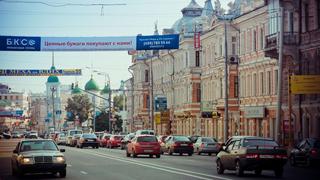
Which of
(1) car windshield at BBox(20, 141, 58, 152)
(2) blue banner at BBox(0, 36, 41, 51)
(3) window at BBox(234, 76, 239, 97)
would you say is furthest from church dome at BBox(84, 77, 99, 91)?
(1) car windshield at BBox(20, 141, 58, 152)

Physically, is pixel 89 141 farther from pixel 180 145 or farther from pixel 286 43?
pixel 286 43

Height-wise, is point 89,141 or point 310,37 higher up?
point 310,37

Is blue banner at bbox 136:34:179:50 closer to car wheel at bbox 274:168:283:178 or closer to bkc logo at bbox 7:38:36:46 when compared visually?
bkc logo at bbox 7:38:36:46

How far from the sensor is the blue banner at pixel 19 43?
41531mm

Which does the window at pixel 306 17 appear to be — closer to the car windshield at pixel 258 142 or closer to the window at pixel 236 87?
the window at pixel 236 87

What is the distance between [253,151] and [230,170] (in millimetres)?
2651

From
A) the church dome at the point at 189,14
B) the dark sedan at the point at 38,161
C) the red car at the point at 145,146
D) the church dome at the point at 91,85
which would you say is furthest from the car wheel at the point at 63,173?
the church dome at the point at 91,85

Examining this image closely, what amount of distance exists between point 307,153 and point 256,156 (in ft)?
31.3

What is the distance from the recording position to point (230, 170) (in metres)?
26.3

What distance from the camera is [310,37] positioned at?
4697 centimetres

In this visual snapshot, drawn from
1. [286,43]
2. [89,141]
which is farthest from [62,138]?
[286,43]

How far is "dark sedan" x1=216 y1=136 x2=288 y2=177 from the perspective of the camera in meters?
23.8

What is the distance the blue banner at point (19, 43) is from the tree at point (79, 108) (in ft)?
401

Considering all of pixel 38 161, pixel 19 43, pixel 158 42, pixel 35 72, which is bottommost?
pixel 38 161
